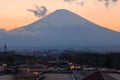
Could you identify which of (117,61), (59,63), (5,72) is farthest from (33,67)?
(117,61)

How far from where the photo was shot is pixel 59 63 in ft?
128

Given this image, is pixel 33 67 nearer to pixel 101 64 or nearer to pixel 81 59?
pixel 101 64

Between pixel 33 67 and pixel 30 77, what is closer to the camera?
pixel 30 77

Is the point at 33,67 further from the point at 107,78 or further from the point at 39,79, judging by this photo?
the point at 107,78

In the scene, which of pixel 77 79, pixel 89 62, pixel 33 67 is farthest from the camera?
pixel 89 62

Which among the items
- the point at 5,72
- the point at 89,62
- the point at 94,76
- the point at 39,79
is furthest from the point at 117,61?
the point at 94,76

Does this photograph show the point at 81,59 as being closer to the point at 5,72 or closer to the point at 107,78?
the point at 5,72

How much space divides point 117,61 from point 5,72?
13533 millimetres

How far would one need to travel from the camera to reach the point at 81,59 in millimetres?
44000

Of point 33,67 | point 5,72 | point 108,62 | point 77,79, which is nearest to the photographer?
point 77,79

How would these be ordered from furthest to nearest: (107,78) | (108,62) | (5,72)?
(108,62), (5,72), (107,78)

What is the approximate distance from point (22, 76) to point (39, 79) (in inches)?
37.4

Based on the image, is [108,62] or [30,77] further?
[108,62]

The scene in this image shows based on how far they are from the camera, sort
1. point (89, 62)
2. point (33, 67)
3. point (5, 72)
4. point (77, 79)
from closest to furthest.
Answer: point (77, 79) → point (5, 72) → point (33, 67) → point (89, 62)
